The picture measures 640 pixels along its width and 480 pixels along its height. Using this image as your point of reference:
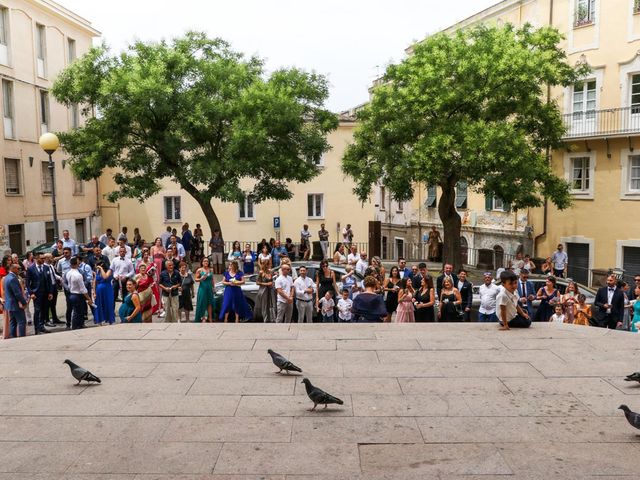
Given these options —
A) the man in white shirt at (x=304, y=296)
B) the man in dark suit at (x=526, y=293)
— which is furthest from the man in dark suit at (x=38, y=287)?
the man in dark suit at (x=526, y=293)

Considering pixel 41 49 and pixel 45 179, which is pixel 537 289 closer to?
pixel 45 179

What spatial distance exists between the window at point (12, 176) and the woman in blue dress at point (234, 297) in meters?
19.3

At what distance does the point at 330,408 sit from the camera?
28.0 ft

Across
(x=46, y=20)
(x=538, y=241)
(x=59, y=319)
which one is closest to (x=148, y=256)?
(x=59, y=319)

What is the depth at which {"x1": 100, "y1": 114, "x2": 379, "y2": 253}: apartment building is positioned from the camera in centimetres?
3762

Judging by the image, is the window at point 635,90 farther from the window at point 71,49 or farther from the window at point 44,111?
the window at point 71,49

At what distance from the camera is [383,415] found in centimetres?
827

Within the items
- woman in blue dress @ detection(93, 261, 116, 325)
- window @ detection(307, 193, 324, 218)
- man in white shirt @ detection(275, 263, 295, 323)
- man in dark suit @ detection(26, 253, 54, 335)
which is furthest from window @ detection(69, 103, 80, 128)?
man in white shirt @ detection(275, 263, 295, 323)

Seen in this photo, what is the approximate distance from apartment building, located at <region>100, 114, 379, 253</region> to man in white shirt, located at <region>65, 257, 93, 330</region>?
2328 centimetres

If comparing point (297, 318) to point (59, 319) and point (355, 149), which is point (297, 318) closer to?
point (59, 319)

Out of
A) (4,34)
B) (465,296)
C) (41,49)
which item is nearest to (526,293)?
(465,296)

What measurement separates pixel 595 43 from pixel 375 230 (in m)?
10.9

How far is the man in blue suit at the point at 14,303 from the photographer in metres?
13.0

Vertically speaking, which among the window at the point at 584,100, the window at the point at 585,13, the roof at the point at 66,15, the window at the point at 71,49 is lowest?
the window at the point at 584,100
